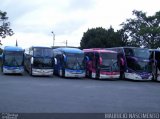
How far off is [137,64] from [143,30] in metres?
30.1

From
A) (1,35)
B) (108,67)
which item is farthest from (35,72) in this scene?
(1,35)

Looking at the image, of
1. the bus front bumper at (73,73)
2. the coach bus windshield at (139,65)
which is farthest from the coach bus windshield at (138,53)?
the bus front bumper at (73,73)

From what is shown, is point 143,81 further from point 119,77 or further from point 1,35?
point 1,35

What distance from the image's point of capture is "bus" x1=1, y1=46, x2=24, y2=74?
31.6 meters

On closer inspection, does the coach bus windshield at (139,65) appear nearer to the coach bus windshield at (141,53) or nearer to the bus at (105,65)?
the coach bus windshield at (141,53)

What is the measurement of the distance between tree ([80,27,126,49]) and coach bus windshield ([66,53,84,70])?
35.1 m

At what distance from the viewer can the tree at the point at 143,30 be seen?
196 feet

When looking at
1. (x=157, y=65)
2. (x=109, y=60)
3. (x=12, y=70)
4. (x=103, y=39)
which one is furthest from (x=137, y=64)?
(x=103, y=39)

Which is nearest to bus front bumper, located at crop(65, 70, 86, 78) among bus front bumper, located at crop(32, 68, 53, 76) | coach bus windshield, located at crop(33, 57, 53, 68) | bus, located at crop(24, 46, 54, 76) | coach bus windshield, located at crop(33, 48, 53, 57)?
bus, located at crop(24, 46, 54, 76)

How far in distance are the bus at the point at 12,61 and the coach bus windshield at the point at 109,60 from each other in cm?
798

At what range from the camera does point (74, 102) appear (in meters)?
15.3

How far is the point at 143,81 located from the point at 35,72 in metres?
10.6

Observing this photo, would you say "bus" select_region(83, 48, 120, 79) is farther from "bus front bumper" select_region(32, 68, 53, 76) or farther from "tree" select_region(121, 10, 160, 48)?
"tree" select_region(121, 10, 160, 48)

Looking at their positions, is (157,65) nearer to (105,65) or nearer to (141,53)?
(141,53)
